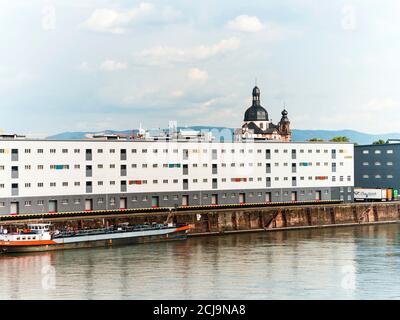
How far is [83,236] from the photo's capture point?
218ft

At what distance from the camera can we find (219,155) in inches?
3243

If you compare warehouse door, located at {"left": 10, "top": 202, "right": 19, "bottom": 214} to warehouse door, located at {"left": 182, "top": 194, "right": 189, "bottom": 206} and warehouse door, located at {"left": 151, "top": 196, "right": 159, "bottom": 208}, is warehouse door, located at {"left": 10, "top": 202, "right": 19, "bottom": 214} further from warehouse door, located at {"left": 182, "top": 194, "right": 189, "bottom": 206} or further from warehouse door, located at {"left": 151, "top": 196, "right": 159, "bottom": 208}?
warehouse door, located at {"left": 182, "top": 194, "right": 189, "bottom": 206}

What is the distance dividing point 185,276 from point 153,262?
6775 millimetres

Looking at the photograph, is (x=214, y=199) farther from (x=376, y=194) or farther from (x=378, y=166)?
(x=378, y=166)

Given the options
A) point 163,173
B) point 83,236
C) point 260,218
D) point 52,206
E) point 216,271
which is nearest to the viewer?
point 216,271

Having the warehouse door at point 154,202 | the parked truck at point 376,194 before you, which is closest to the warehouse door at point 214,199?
the warehouse door at point 154,202

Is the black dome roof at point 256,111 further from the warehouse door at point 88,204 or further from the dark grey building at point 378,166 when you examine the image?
the warehouse door at point 88,204

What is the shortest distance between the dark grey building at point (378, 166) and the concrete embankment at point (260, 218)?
7.58m

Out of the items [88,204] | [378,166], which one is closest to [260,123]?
[378,166]

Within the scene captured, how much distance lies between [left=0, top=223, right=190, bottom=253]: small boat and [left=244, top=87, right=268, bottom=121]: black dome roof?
78.0 metres

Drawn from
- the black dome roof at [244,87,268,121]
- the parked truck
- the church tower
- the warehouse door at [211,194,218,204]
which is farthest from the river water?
the black dome roof at [244,87,268,121]

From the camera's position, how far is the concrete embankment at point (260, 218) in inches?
2813

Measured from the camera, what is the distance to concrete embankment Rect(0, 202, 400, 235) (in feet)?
234
